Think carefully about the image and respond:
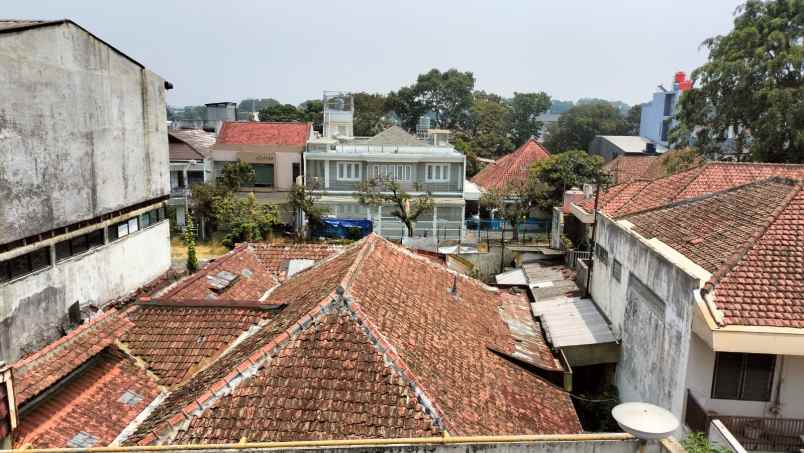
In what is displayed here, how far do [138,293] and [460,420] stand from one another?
48.4ft

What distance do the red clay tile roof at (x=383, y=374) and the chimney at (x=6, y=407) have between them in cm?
135

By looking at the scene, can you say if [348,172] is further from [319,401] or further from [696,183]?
[319,401]

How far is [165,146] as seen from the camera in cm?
2114

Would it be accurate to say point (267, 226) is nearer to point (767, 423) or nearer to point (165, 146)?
point (165, 146)

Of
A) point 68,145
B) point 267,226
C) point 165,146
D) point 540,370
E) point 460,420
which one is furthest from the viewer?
point 267,226

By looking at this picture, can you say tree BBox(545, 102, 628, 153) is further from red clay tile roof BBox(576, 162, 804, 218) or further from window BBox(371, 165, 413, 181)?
red clay tile roof BBox(576, 162, 804, 218)

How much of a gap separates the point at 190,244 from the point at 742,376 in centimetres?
2332

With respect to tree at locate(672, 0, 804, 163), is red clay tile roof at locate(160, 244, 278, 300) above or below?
below

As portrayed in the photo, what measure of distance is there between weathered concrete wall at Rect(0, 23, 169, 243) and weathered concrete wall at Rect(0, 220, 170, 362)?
113 centimetres

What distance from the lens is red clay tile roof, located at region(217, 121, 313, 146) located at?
38062mm

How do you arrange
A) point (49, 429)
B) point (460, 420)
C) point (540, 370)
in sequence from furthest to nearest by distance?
point (540, 370)
point (49, 429)
point (460, 420)

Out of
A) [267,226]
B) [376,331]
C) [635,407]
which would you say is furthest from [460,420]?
[267,226]

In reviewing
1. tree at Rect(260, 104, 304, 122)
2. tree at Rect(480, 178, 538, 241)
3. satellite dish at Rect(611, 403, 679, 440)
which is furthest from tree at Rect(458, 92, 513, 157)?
satellite dish at Rect(611, 403, 679, 440)

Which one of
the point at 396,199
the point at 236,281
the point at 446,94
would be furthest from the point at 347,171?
the point at 446,94
